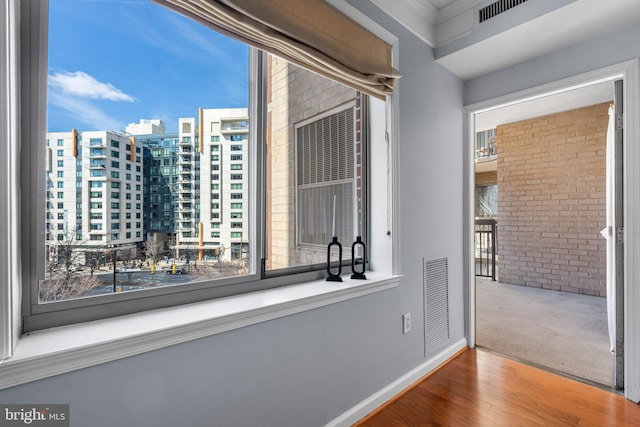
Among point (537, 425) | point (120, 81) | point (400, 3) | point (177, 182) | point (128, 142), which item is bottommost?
point (537, 425)

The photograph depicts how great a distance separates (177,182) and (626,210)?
8.84ft

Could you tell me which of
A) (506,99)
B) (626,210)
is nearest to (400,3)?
(506,99)

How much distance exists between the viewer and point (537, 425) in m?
1.75

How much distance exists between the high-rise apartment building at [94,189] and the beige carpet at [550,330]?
3002 millimetres

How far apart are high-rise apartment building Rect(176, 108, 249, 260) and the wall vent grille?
149cm

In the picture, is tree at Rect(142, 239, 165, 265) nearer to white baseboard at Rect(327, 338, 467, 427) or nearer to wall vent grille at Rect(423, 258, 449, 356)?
white baseboard at Rect(327, 338, 467, 427)

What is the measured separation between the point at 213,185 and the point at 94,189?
459 millimetres

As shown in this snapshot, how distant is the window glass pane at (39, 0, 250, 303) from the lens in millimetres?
1056

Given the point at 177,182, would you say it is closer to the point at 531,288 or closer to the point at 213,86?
the point at 213,86

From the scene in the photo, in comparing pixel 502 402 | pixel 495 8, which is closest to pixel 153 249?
pixel 502 402

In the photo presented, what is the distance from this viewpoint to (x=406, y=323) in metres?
2.11

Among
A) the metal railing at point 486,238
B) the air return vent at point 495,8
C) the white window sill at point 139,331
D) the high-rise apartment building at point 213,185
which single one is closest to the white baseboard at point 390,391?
the white window sill at point 139,331

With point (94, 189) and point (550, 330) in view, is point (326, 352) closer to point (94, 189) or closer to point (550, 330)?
point (94, 189)

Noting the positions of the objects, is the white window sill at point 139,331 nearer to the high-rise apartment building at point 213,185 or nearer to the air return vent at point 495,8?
the high-rise apartment building at point 213,185
